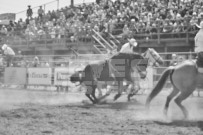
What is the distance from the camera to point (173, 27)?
17.5 m

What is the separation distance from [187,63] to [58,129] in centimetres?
348

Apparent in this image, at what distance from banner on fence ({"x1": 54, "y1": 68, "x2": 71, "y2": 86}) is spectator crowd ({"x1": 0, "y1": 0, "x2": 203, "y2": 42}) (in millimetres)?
3529

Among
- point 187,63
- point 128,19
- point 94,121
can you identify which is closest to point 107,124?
point 94,121

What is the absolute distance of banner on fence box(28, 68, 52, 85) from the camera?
1741cm

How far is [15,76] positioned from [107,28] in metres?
6.30

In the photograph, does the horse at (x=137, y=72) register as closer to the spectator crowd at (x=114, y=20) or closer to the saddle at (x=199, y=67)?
the saddle at (x=199, y=67)

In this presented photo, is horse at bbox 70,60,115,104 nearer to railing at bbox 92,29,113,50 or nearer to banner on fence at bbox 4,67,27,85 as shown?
banner on fence at bbox 4,67,27,85

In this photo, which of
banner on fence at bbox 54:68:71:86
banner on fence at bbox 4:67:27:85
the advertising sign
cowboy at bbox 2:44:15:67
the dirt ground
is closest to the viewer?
the dirt ground

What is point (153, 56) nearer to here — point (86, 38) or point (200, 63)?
point (200, 63)

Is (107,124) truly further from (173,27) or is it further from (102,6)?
(102,6)

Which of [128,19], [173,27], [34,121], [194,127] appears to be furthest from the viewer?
[128,19]

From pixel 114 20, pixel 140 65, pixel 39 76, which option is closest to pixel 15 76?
pixel 39 76

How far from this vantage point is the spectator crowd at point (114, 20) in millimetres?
17656

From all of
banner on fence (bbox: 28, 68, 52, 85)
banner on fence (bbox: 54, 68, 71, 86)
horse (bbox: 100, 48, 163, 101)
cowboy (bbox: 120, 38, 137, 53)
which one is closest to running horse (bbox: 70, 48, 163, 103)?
horse (bbox: 100, 48, 163, 101)
